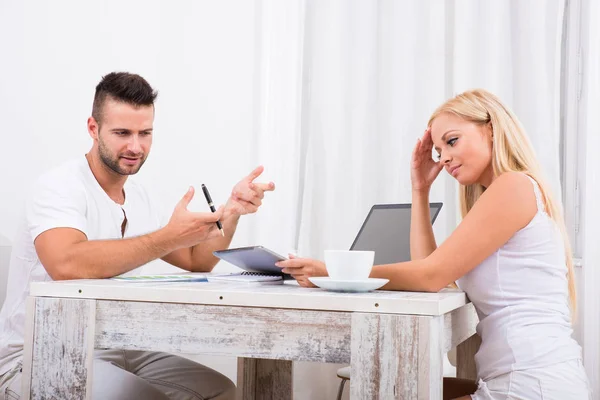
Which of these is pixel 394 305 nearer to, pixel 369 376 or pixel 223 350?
pixel 369 376

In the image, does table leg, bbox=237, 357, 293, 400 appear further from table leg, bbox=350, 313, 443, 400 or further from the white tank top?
table leg, bbox=350, 313, 443, 400

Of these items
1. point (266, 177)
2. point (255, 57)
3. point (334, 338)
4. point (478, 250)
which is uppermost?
point (255, 57)

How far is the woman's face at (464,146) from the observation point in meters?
1.57

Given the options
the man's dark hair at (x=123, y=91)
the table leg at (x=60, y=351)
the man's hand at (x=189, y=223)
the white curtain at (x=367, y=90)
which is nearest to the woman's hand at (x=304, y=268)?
the man's hand at (x=189, y=223)

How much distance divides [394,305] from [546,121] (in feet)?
5.43

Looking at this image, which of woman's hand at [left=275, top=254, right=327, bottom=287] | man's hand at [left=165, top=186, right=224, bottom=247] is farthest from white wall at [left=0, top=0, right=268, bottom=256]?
woman's hand at [left=275, top=254, right=327, bottom=287]

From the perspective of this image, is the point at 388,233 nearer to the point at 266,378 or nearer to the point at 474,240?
the point at 266,378

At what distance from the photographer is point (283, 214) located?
111 inches

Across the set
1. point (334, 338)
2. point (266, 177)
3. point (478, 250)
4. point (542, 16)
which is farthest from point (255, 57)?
point (334, 338)

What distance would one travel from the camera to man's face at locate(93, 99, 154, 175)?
6.47 feet

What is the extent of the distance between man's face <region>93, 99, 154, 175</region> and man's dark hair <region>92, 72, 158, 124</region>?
2 centimetres

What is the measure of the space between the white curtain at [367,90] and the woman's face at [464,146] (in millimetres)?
1022

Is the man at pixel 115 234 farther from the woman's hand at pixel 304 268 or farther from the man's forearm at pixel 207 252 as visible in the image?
the woman's hand at pixel 304 268

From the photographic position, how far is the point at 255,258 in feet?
5.06
